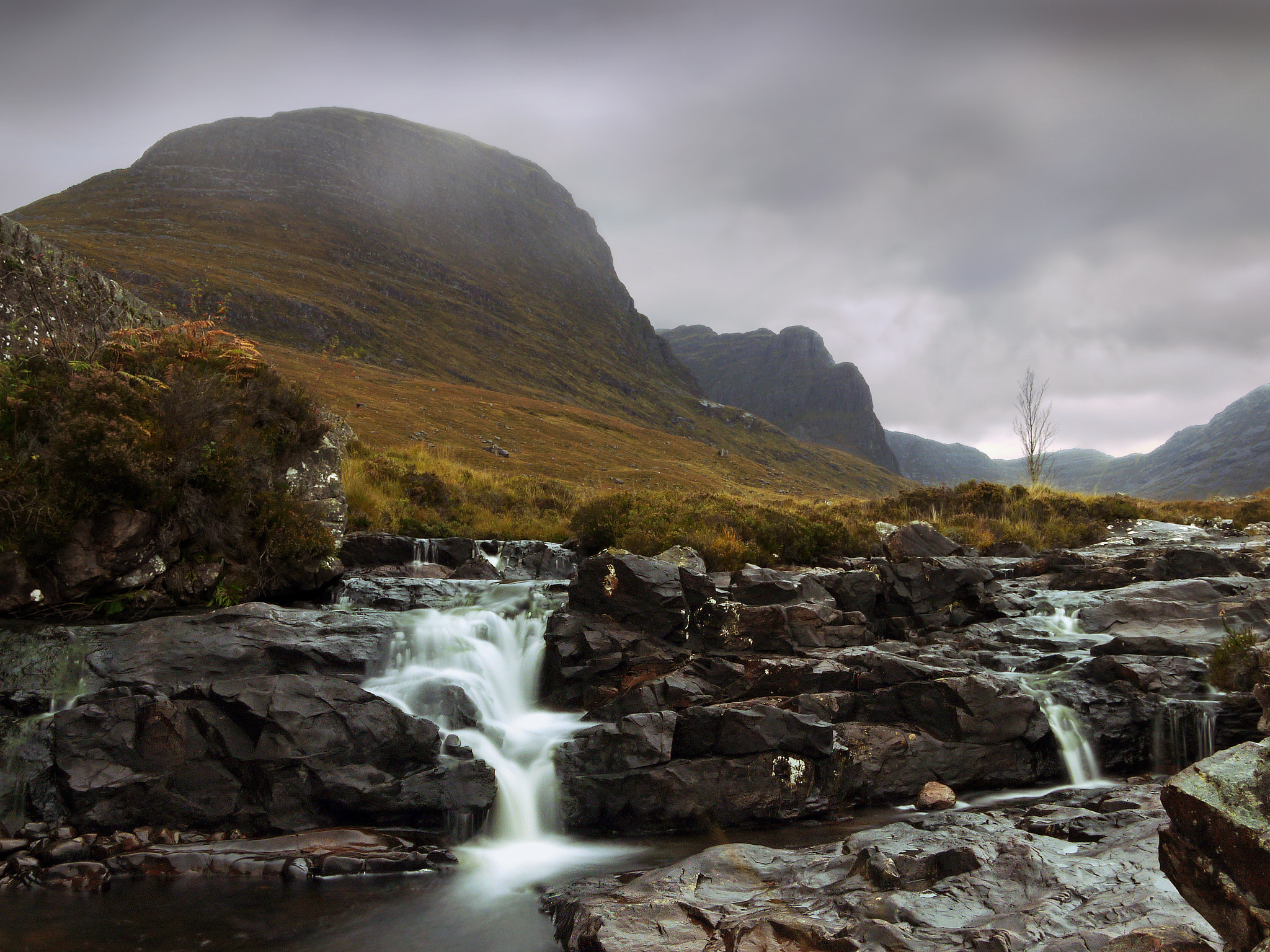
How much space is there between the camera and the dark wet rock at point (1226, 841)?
3107mm

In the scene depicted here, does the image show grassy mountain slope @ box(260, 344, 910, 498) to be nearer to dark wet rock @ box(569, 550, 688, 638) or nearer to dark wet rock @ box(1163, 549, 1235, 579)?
dark wet rock @ box(569, 550, 688, 638)

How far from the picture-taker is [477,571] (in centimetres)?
1717

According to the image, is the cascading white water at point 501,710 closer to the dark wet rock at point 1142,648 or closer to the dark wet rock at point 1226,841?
the dark wet rock at point 1226,841

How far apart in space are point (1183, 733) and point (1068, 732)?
1557 mm

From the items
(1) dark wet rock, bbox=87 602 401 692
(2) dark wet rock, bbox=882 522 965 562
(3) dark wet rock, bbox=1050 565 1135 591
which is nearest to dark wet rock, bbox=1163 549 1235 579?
(3) dark wet rock, bbox=1050 565 1135 591

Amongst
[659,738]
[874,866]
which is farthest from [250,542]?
[874,866]

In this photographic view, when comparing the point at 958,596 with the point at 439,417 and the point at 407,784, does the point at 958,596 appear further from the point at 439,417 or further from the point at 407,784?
the point at 439,417

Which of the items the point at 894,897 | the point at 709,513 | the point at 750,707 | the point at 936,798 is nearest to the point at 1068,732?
the point at 936,798

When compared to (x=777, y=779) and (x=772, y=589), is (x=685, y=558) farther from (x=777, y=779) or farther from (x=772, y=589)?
(x=777, y=779)

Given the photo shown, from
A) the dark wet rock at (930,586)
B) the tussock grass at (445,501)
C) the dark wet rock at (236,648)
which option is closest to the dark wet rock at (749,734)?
the dark wet rock at (236,648)

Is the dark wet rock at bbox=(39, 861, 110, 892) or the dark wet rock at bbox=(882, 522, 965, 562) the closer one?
the dark wet rock at bbox=(39, 861, 110, 892)

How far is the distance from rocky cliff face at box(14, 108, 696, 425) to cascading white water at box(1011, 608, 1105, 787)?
181 ft

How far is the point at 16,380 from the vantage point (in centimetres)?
1109

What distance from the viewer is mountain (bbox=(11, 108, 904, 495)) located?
78.5 meters
